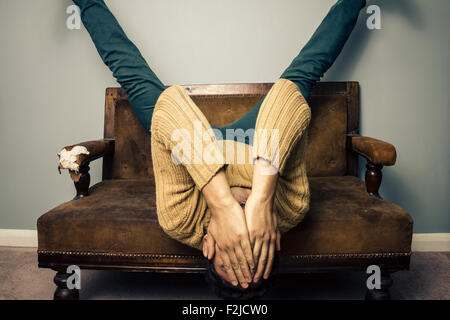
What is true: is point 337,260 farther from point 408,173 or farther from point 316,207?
point 408,173

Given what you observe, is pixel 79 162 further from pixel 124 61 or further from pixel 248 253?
pixel 248 253

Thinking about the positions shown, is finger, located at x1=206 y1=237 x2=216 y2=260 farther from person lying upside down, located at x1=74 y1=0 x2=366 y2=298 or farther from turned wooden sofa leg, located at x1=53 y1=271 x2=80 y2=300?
turned wooden sofa leg, located at x1=53 y1=271 x2=80 y2=300

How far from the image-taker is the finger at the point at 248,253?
2.39 ft

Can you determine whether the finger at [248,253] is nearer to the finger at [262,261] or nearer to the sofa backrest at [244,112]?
the finger at [262,261]

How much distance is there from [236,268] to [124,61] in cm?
113

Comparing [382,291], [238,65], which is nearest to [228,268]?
[382,291]

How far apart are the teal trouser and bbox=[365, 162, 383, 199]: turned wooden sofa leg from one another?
16.7 inches

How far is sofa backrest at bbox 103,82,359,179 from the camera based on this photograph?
165 centimetres

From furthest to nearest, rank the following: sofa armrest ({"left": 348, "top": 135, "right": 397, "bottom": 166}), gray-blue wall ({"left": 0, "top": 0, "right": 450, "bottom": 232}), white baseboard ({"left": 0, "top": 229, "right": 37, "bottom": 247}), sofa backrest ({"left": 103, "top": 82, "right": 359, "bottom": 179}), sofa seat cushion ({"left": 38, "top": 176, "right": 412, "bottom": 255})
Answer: white baseboard ({"left": 0, "top": 229, "right": 37, "bottom": 247}) → gray-blue wall ({"left": 0, "top": 0, "right": 450, "bottom": 232}) → sofa backrest ({"left": 103, "top": 82, "right": 359, "bottom": 179}) → sofa armrest ({"left": 348, "top": 135, "right": 397, "bottom": 166}) → sofa seat cushion ({"left": 38, "top": 176, "right": 412, "bottom": 255})

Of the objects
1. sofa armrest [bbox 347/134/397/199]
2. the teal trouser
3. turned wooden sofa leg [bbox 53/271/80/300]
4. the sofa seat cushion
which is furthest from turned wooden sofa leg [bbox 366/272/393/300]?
turned wooden sofa leg [bbox 53/271/80/300]

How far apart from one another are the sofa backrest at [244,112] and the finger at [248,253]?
3.26 feet

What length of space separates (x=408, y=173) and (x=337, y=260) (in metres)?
1.05

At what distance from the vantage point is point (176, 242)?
1113 millimetres
